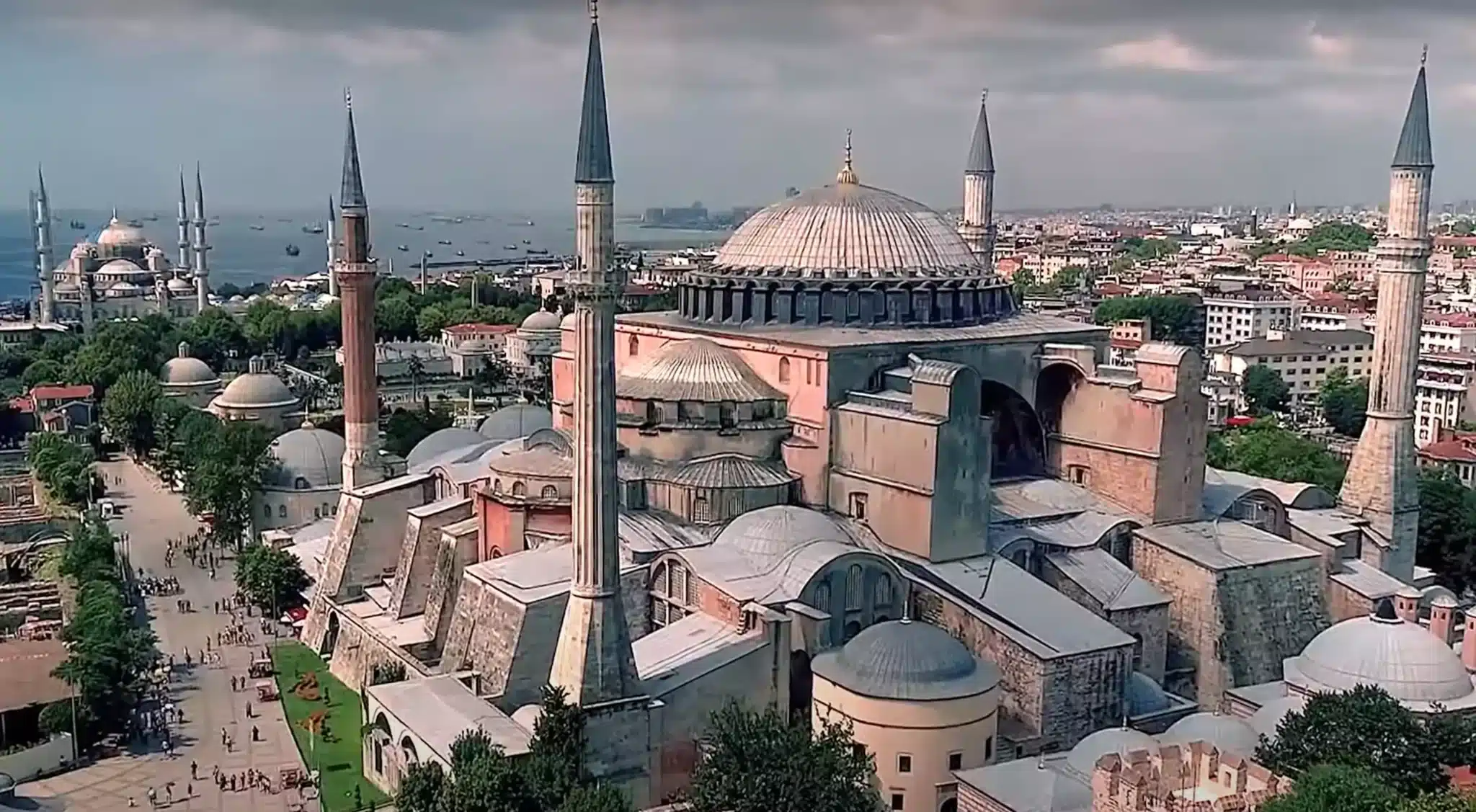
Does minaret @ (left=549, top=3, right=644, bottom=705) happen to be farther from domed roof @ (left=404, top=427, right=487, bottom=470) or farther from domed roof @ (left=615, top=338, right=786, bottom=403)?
domed roof @ (left=404, top=427, right=487, bottom=470)

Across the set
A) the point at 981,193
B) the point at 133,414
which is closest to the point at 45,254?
the point at 133,414

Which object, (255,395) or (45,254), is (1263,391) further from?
(45,254)

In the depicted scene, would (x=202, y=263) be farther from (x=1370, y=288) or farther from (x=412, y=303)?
(x=1370, y=288)

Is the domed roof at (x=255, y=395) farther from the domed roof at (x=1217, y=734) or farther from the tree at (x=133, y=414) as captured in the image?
the domed roof at (x=1217, y=734)

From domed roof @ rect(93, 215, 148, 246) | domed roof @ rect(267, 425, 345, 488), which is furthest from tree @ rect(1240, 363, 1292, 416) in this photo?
domed roof @ rect(93, 215, 148, 246)

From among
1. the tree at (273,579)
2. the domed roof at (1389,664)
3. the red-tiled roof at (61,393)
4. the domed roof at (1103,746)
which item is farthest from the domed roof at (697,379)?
the red-tiled roof at (61,393)
